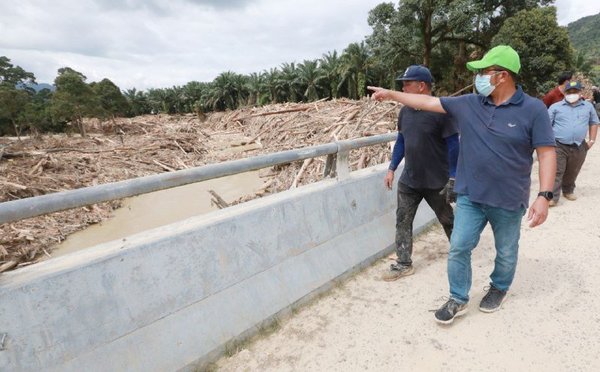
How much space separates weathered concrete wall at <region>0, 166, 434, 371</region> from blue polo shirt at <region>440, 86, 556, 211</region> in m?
1.29

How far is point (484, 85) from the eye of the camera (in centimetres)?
257

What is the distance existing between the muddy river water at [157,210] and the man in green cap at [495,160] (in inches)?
→ 310

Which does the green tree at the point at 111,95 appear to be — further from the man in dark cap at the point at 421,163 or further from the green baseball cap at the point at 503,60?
the green baseball cap at the point at 503,60

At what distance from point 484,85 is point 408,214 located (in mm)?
1481

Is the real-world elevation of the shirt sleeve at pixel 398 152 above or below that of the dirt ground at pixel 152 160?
above

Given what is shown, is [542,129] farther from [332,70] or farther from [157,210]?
[332,70]

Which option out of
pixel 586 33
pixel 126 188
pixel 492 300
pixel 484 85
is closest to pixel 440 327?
pixel 492 300

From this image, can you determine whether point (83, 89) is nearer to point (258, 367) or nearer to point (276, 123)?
point (276, 123)

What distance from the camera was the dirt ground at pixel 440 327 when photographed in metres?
2.46

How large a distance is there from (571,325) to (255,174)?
12096 millimetres

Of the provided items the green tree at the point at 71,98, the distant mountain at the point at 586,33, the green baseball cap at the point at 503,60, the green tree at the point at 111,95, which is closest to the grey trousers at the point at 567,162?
the green baseball cap at the point at 503,60

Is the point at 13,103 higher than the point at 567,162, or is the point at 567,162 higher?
the point at 13,103

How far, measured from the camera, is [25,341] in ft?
5.72

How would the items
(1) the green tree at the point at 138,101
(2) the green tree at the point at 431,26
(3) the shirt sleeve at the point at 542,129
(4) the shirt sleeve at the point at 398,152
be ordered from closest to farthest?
(3) the shirt sleeve at the point at 542,129 < (4) the shirt sleeve at the point at 398,152 < (2) the green tree at the point at 431,26 < (1) the green tree at the point at 138,101
